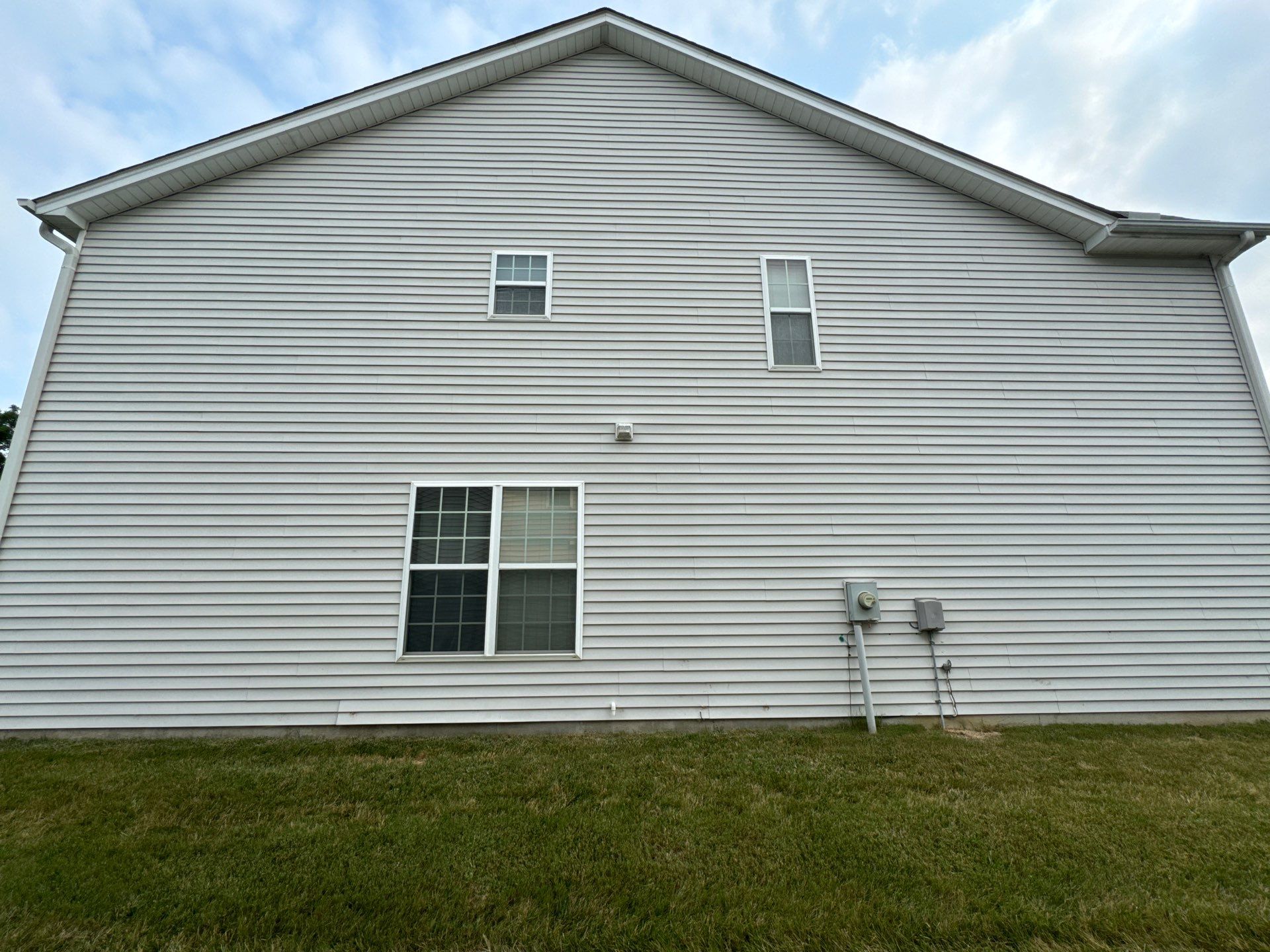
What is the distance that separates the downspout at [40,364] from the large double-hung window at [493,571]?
148 inches

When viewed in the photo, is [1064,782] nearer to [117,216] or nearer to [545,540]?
[545,540]

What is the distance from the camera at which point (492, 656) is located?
17.7 ft

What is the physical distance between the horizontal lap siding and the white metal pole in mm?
185

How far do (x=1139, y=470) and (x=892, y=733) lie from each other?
402 cm

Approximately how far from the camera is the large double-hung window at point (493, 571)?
5.48m

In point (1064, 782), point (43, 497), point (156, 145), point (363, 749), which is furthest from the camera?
point (156, 145)

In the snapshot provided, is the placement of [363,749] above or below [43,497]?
below

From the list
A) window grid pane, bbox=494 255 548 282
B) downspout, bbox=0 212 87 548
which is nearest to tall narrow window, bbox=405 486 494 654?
window grid pane, bbox=494 255 548 282

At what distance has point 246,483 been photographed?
5703 millimetres

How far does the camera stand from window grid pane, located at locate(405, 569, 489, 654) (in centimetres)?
545

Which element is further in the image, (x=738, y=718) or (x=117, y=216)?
(x=117, y=216)

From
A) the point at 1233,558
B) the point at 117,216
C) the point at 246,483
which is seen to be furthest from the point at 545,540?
the point at 1233,558

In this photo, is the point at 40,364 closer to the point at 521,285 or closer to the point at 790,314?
the point at 521,285

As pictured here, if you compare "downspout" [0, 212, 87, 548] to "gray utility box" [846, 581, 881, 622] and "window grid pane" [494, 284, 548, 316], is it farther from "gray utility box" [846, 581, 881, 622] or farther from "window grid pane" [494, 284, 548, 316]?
"gray utility box" [846, 581, 881, 622]
